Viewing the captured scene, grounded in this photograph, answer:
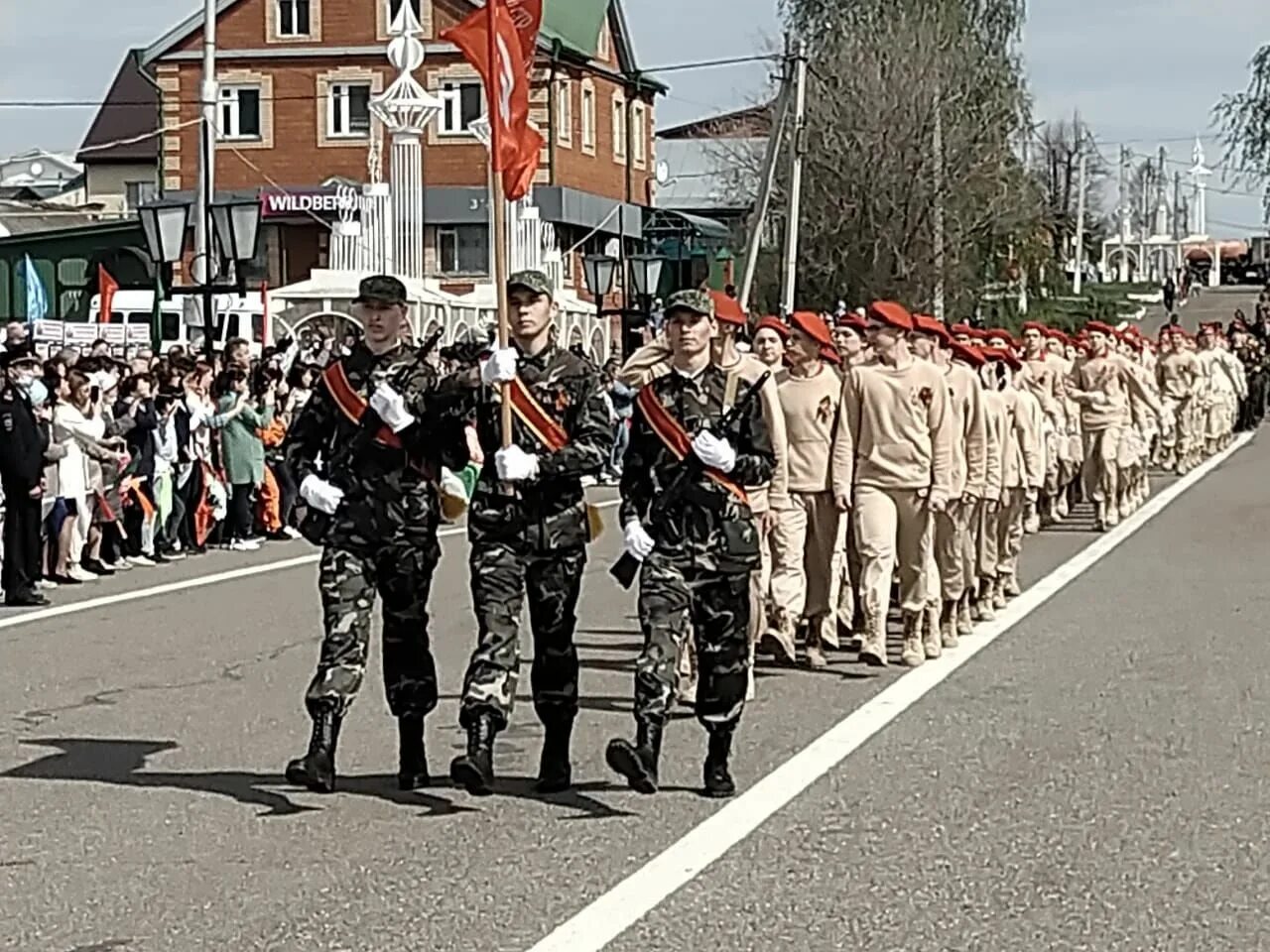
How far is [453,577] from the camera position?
18906mm

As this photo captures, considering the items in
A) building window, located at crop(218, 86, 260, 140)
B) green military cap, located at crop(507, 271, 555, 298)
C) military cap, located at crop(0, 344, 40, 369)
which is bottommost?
military cap, located at crop(0, 344, 40, 369)

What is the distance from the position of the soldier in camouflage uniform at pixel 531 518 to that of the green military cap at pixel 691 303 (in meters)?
0.44

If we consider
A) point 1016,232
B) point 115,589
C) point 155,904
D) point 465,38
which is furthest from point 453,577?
point 1016,232

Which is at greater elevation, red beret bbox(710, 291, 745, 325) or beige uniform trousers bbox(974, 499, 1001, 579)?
red beret bbox(710, 291, 745, 325)

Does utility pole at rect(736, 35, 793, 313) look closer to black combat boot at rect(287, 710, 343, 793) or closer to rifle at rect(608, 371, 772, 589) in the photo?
rifle at rect(608, 371, 772, 589)

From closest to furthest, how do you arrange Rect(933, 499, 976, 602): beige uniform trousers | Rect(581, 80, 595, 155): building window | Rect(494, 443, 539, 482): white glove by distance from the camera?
Rect(494, 443, 539, 482): white glove < Rect(933, 499, 976, 602): beige uniform trousers < Rect(581, 80, 595, 155): building window

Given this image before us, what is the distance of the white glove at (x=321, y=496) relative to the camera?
29.7ft

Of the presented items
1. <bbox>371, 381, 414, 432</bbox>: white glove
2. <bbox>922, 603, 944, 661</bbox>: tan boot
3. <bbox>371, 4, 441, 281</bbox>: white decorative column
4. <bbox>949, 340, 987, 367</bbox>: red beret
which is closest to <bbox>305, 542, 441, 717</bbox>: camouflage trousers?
<bbox>371, 381, 414, 432</bbox>: white glove

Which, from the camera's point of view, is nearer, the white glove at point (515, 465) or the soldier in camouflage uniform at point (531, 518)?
the white glove at point (515, 465)

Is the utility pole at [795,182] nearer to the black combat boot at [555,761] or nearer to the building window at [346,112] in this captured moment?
the building window at [346,112]

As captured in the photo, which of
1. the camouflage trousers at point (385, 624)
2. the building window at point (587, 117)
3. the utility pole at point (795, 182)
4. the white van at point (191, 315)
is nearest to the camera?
the camouflage trousers at point (385, 624)

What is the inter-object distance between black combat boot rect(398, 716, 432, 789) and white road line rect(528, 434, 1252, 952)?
1264 mm

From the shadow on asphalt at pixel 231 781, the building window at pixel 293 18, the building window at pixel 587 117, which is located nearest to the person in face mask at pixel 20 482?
the shadow on asphalt at pixel 231 781

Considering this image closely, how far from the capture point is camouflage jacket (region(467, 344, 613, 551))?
894 centimetres
